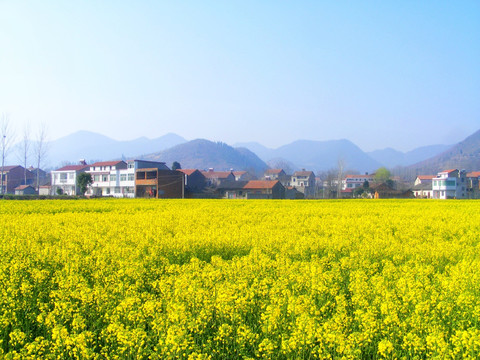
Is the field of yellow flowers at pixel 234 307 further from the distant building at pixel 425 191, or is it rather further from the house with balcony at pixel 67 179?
the distant building at pixel 425 191

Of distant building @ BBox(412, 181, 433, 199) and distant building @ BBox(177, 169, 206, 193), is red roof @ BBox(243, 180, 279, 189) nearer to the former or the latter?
distant building @ BBox(177, 169, 206, 193)

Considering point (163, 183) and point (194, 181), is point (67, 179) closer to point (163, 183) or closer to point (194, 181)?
point (194, 181)

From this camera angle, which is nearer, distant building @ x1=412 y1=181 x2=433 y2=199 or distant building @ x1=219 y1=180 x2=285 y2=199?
distant building @ x1=219 y1=180 x2=285 y2=199

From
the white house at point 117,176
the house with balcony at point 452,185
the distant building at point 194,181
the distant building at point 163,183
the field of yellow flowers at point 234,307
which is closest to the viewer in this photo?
the field of yellow flowers at point 234,307

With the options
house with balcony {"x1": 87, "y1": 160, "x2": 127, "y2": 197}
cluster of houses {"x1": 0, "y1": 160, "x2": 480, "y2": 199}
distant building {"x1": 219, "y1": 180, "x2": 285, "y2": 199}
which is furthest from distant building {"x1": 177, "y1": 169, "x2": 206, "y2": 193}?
house with balcony {"x1": 87, "y1": 160, "x2": 127, "y2": 197}

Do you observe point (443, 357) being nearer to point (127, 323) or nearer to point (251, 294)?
point (251, 294)

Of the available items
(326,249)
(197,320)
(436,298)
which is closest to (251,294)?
(197,320)

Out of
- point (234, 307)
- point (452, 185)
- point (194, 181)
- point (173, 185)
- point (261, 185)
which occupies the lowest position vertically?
point (234, 307)

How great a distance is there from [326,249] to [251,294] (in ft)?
16.1

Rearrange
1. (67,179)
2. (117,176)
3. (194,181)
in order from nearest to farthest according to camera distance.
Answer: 1. (194,181)
2. (117,176)
3. (67,179)

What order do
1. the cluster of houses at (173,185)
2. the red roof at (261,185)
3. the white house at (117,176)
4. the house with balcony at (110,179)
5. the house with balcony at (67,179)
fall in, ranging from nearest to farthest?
the cluster of houses at (173,185)
the red roof at (261,185)
the white house at (117,176)
the house with balcony at (110,179)
the house with balcony at (67,179)

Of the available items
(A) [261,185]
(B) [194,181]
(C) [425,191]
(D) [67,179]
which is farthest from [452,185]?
(D) [67,179]

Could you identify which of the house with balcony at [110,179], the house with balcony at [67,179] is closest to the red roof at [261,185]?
the house with balcony at [110,179]

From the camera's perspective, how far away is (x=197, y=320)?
458 centimetres
